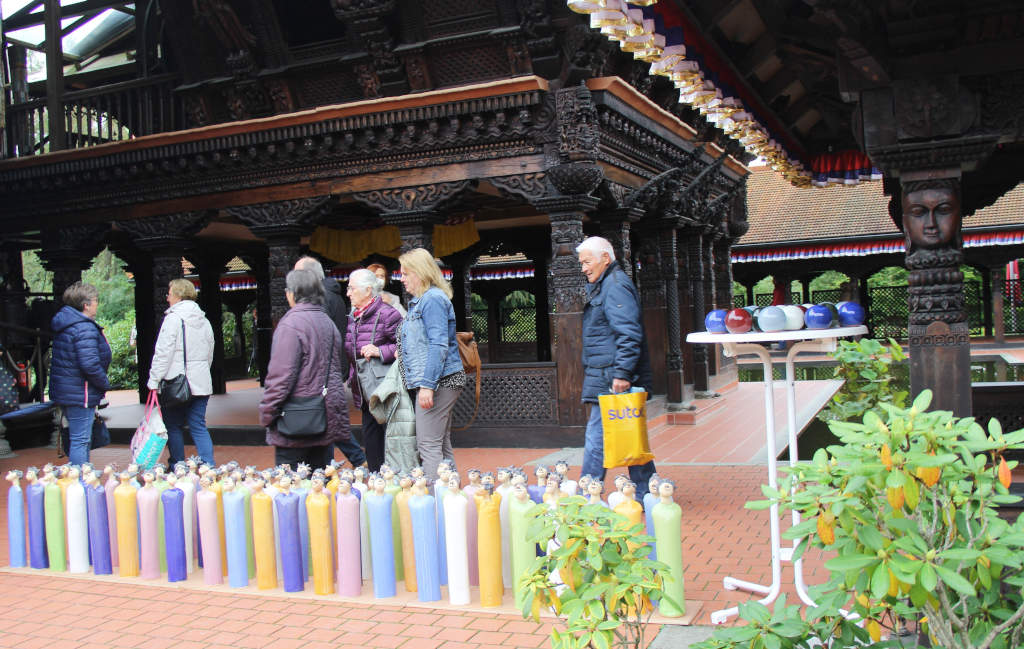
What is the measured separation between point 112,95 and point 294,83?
2837 millimetres

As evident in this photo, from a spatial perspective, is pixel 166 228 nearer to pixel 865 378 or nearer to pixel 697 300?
pixel 697 300

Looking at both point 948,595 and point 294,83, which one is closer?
point 948,595

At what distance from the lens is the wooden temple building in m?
5.32

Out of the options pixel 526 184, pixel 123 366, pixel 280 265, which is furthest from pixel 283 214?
pixel 123 366

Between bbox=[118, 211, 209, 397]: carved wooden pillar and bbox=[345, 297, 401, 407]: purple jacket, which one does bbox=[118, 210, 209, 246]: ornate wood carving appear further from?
bbox=[345, 297, 401, 407]: purple jacket

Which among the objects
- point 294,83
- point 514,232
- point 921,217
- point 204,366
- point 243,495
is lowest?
point 243,495

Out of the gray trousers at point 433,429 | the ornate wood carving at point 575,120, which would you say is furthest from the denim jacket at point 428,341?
the ornate wood carving at point 575,120

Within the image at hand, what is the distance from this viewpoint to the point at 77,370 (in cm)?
718

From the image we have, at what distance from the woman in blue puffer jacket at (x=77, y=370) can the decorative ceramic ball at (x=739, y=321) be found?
543 centimetres

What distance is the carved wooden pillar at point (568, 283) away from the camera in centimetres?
880

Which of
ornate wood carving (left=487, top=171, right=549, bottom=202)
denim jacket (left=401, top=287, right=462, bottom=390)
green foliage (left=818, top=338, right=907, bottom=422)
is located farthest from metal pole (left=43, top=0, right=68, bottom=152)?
green foliage (left=818, top=338, right=907, bottom=422)

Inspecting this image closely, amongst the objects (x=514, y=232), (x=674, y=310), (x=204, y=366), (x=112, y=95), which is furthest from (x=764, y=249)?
(x=204, y=366)

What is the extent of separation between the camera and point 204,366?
22.9 feet

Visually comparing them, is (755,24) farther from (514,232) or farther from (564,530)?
(514,232)
